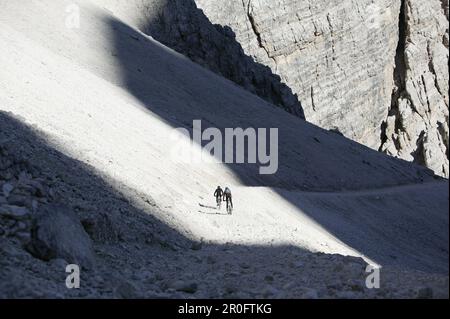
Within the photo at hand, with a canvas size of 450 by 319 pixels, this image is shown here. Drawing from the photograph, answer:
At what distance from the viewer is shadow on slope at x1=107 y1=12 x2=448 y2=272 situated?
27047mm

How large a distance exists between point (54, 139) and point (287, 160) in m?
16.7

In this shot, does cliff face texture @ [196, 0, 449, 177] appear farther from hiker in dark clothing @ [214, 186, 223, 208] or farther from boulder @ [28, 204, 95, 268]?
boulder @ [28, 204, 95, 268]

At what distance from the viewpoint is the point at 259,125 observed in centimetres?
3344

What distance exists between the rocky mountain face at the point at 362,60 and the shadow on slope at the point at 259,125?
23.0 m

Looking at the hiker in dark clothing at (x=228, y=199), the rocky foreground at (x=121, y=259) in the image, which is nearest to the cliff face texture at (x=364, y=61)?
the hiker in dark clothing at (x=228, y=199)

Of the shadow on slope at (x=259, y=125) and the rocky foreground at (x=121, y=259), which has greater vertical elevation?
the shadow on slope at (x=259, y=125)

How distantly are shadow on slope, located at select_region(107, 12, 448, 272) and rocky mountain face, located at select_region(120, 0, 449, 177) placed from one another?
23.0 m

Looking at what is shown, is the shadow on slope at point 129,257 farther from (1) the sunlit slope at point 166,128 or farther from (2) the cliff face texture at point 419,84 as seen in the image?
(2) the cliff face texture at point 419,84

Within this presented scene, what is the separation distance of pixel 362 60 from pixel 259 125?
37.6 m

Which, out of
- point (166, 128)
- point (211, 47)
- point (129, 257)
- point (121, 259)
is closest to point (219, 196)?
point (129, 257)

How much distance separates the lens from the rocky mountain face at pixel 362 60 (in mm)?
62500

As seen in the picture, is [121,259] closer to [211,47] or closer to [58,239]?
[58,239]
